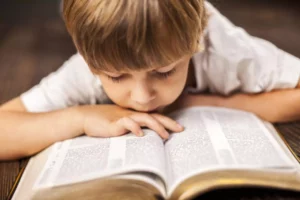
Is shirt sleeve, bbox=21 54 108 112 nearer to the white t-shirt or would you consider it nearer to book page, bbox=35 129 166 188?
the white t-shirt

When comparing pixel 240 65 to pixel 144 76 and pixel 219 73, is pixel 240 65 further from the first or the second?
pixel 144 76

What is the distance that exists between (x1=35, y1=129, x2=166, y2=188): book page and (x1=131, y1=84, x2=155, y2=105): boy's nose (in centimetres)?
7

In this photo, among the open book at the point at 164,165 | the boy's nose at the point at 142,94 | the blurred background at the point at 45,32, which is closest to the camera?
the open book at the point at 164,165

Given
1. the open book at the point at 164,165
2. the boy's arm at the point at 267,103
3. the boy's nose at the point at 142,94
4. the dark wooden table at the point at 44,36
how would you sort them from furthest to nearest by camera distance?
the dark wooden table at the point at 44,36 < the boy's arm at the point at 267,103 < the boy's nose at the point at 142,94 < the open book at the point at 164,165

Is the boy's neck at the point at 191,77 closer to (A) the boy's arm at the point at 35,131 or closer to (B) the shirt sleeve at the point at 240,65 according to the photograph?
(B) the shirt sleeve at the point at 240,65

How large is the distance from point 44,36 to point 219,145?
123 centimetres

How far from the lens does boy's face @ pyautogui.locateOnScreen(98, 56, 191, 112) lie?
802 millimetres

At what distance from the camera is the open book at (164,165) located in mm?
692

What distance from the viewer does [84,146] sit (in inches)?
33.1

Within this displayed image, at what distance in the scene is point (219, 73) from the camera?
1039 mm

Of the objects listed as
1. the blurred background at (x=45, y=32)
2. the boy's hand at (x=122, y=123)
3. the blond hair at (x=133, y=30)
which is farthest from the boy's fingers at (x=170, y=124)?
the blurred background at (x=45, y=32)

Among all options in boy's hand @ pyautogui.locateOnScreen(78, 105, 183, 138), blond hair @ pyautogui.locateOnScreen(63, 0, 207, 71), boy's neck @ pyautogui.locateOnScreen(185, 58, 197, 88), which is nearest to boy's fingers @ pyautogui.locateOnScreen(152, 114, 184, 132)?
boy's hand @ pyautogui.locateOnScreen(78, 105, 183, 138)

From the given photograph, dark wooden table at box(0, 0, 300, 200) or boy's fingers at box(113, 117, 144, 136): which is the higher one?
boy's fingers at box(113, 117, 144, 136)

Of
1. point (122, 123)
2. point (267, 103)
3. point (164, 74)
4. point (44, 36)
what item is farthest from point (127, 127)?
point (44, 36)
